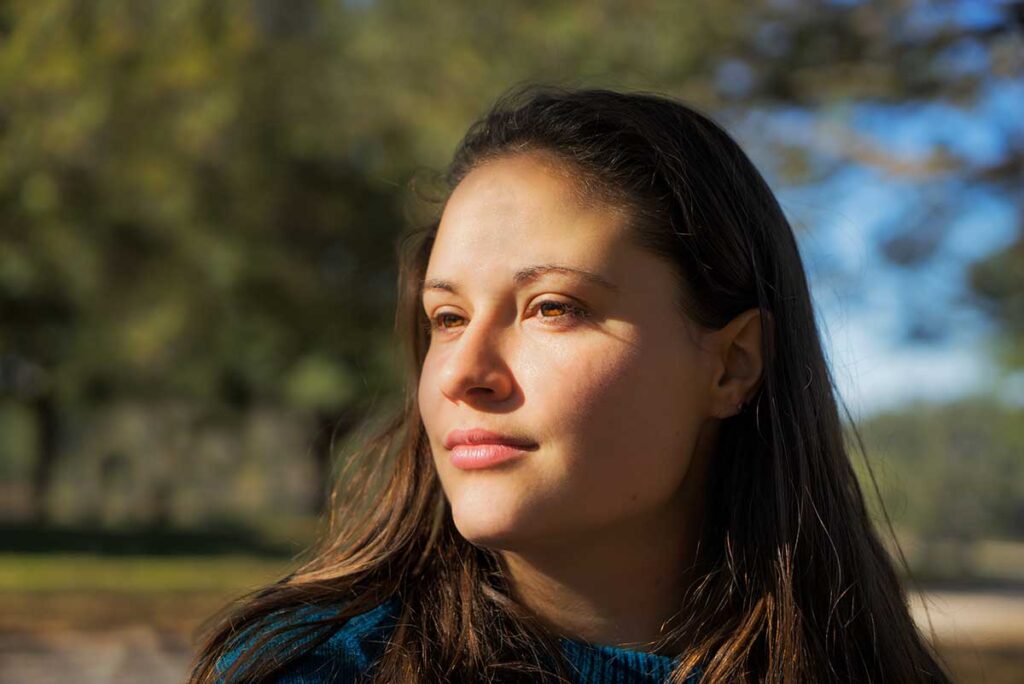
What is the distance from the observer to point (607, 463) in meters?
1.71

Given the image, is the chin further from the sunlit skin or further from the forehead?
the forehead

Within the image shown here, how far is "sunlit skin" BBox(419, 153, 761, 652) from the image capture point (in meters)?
1.69

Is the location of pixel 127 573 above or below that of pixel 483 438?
above

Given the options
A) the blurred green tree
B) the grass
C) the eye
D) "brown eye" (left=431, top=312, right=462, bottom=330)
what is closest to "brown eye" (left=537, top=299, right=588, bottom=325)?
the eye

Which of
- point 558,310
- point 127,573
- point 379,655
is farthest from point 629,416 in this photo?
point 127,573

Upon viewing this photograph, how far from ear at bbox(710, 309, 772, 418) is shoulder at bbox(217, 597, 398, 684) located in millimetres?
639

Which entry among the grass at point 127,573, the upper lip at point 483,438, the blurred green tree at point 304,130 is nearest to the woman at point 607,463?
the upper lip at point 483,438

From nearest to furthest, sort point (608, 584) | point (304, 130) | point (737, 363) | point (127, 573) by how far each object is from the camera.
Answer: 1. point (608, 584)
2. point (737, 363)
3. point (304, 130)
4. point (127, 573)

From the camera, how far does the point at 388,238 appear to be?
15875 millimetres

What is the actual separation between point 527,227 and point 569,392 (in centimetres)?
27

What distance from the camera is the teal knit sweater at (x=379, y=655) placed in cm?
170

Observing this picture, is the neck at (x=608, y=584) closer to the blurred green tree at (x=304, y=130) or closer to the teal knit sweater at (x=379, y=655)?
the teal knit sweater at (x=379, y=655)

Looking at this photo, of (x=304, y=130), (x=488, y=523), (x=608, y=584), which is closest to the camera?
(x=488, y=523)

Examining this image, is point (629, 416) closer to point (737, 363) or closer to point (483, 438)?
point (483, 438)
